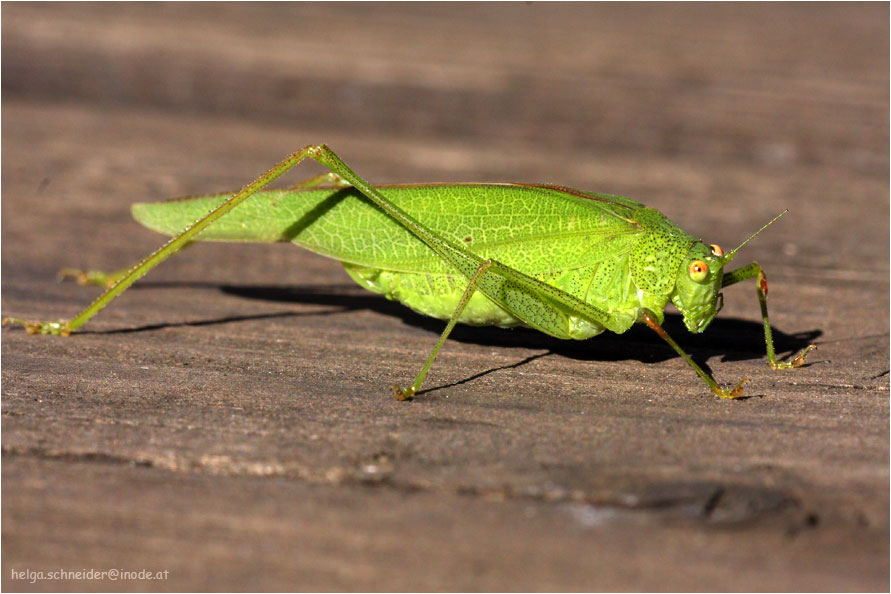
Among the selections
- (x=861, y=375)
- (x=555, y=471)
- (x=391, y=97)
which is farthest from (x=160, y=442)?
(x=391, y=97)

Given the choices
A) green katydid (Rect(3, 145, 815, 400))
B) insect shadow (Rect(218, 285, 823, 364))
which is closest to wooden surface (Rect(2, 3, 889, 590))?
insect shadow (Rect(218, 285, 823, 364))

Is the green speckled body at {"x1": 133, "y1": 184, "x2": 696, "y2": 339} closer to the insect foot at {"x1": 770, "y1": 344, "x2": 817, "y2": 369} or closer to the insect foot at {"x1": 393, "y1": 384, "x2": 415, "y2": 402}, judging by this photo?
the insect foot at {"x1": 770, "y1": 344, "x2": 817, "y2": 369}

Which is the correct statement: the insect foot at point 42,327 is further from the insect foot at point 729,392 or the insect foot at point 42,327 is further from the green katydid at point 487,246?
the insect foot at point 729,392

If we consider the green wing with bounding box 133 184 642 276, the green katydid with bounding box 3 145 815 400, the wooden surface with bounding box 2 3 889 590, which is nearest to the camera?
the wooden surface with bounding box 2 3 889 590

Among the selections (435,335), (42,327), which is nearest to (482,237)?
(435,335)

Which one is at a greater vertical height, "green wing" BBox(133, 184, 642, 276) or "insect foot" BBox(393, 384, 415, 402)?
"green wing" BBox(133, 184, 642, 276)

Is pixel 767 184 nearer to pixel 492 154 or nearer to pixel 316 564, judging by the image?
pixel 492 154

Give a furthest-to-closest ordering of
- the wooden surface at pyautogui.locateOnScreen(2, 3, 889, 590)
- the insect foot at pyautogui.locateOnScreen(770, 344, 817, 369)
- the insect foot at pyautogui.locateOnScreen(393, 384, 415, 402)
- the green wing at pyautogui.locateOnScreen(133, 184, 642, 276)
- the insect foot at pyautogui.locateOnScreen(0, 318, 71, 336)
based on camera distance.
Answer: the green wing at pyautogui.locateOnScreen(133, 184, 642, 276) < the insect foot at pyautogui.locateOnScreen(0, 318, 71, 336) < the insect foot at pyautogui.locateOnScreen(770, 344, 817, 369) < the insect foot at pyautogui.locateOnScreen(393, 384, 415, 402) < the wooden surface at pyautogui.locateOnScreen(2, 3, 889, 590)

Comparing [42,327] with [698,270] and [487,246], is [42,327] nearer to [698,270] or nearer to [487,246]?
[487,246]
